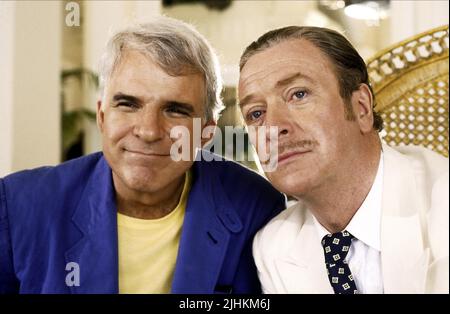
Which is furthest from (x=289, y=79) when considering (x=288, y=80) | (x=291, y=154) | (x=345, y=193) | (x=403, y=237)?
(x=403, y=237)

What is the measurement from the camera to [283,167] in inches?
38.4

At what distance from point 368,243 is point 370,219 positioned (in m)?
0.04

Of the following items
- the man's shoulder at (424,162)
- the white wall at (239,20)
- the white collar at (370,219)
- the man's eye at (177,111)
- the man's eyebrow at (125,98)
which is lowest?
the white collar at (370,219)

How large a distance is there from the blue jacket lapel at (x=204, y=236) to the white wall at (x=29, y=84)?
385 mm

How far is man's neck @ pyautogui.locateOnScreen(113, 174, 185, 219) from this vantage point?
113cm

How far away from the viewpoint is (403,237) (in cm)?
93

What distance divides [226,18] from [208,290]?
23.8 inches

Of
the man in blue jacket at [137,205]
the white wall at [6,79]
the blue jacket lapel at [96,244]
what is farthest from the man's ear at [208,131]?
the white wall at [6,79]

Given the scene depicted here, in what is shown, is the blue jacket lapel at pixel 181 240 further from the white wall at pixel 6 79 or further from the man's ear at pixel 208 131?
the white wall at pixel 6 79

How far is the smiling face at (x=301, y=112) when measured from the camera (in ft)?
3.18

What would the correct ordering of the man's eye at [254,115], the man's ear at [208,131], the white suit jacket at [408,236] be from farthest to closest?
1. the man's ear at [208,131]
2. the man's eye at [254,115]
3. the white suit jacket at [408,236]

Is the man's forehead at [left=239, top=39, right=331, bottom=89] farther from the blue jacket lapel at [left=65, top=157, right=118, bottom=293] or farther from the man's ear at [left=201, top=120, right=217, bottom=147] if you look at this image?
the blue jacket lapel at [left=65, top=157, right=118, bottom=293]

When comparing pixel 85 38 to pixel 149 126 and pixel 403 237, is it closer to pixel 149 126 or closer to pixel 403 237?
pixel 149 126

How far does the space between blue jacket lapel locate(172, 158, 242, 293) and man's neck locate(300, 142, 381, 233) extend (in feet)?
0.61
